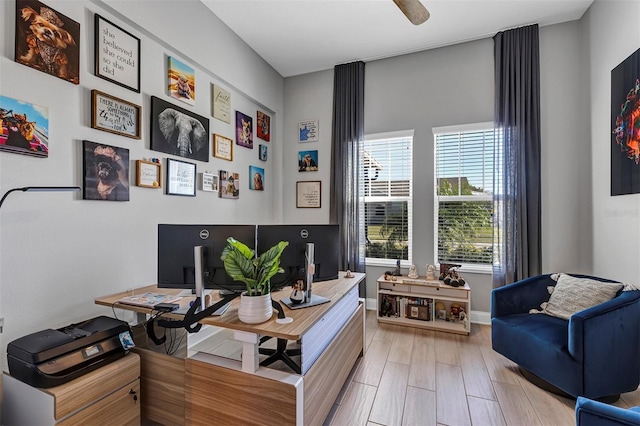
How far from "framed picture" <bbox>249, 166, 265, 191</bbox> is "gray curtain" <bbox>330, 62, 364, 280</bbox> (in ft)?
3.31

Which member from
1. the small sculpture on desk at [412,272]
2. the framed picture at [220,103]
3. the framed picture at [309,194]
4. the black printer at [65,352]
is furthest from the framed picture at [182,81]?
the small sculpture on desk at [412,272]

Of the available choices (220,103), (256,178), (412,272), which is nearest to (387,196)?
(412,272)

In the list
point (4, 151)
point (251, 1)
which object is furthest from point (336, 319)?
point (251, 1)

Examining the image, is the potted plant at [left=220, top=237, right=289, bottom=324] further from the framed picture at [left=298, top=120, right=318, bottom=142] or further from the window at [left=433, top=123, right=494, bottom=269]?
the framed picture at [left=298, top=120, right=318, bottom=142]

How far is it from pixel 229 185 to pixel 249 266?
212cm

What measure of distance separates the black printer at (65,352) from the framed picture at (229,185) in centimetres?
182

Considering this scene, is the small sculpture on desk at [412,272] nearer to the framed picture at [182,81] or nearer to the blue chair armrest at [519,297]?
the blue chair armrest at [519,297]

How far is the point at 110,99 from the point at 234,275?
1715 mm

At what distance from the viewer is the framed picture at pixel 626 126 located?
2201 millimetres

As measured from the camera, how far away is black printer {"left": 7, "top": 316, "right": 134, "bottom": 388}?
132cm

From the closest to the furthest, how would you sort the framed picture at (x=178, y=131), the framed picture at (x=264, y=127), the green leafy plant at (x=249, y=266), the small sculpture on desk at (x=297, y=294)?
the green leafy plant at (x=249, y=266) < the small sculpture on desk at (x=297, y=294) < the framed picture at (x=178, y=131) < the framed picture at (x=264, y=127)

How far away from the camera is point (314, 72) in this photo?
4262mm

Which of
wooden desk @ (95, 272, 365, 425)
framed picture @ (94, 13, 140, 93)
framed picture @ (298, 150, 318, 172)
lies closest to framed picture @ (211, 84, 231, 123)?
framed picture @ (94, 13, 140, 93)

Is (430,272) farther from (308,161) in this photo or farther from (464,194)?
(308,161)
